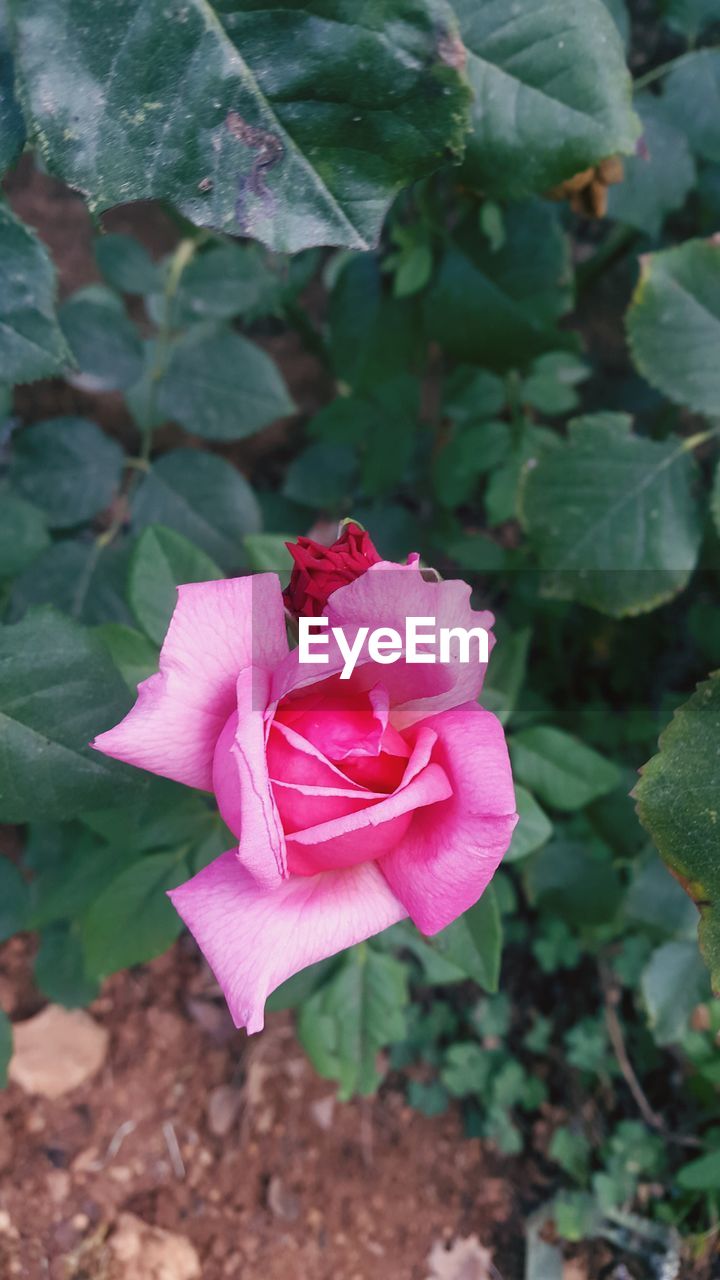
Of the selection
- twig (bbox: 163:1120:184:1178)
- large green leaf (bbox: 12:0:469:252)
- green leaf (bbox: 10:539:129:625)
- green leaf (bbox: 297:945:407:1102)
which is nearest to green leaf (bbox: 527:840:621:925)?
green leaf (bbox: 297:945:407:1102)

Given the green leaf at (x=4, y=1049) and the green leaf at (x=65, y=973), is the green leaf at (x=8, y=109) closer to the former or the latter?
the green leaf at (x=4, y=1049)

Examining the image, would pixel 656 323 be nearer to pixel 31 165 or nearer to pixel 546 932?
pixel 546 932

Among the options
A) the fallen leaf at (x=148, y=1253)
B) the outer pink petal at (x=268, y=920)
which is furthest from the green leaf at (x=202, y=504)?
the fallen leaf at (x=148, y=1253)

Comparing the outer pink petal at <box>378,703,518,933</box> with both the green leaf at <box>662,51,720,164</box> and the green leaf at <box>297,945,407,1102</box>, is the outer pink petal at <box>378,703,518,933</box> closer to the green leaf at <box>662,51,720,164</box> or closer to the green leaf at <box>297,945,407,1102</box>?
the green leaf at <box>297,945,407,1102</box>

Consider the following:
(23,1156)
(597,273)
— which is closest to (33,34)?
(597,273)

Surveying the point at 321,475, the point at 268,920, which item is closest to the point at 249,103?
the point at 268,920
